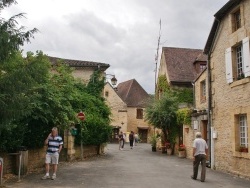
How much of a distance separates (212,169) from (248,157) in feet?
11.1

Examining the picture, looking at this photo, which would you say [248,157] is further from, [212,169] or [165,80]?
[165,80]

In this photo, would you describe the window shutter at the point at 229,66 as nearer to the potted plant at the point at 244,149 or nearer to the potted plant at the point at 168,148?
the potted plant at the point at 244,149

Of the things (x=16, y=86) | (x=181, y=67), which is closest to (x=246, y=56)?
(x=16, y=86)

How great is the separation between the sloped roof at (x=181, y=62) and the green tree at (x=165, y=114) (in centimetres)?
394

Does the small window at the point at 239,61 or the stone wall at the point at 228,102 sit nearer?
the stone wall at the point at 228,102

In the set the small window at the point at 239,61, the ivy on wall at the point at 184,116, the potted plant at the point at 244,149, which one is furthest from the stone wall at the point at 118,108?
the potted plant at the point at 244,149

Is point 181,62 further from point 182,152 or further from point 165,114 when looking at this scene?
point 182,152

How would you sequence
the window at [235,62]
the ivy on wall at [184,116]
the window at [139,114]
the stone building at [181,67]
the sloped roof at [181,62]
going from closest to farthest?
the window at [235,62], the ivy on wall at [184,116], the stone building at [181,67], the sloped roof at [181,62], the window at [139,114]

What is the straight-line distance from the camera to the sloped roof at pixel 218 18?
14.4 metres

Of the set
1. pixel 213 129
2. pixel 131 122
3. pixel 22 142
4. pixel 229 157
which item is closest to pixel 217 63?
pixel 213 129

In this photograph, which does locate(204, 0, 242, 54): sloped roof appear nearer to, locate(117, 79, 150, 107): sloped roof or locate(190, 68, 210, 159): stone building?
Result: locate(190, 68, 210, 159): stone building

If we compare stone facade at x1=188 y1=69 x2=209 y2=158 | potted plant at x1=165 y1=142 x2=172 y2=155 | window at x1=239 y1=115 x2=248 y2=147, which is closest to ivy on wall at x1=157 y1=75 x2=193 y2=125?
stone facade at x1=188 y1=69 x2=209 y2=158

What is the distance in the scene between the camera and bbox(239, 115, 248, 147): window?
44.7ft

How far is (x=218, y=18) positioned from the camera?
15.7 m
